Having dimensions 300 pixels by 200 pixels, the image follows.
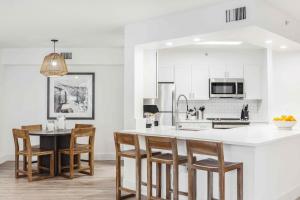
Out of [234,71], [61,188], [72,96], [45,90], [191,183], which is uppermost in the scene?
[234,71]

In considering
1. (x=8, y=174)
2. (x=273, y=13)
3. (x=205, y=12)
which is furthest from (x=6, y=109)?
(x=273, y=13)

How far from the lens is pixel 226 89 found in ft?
26.1

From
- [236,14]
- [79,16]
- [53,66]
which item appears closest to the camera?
[236,14]

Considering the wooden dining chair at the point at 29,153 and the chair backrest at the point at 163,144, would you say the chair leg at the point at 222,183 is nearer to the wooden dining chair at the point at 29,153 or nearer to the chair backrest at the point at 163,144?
the chair backrest at the point at 163,144

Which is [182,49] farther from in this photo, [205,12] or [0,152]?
[0,152]

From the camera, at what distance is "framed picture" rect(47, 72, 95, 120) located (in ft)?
27.6

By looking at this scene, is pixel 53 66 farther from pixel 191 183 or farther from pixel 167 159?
pixel 191 183

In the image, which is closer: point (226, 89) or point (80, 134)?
point (80, 134)

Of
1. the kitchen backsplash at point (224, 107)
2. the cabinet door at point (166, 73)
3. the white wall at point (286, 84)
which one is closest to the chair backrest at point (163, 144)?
the white wall at point (286, 84)

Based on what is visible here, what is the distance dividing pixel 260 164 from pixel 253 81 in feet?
14.3

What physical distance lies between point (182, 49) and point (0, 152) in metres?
4.90

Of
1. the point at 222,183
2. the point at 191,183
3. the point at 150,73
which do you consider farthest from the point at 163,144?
the point at 150,73

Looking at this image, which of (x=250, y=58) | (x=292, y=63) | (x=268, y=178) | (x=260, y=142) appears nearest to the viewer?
(x=260, y=142)

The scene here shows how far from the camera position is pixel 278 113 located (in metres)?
6.59
